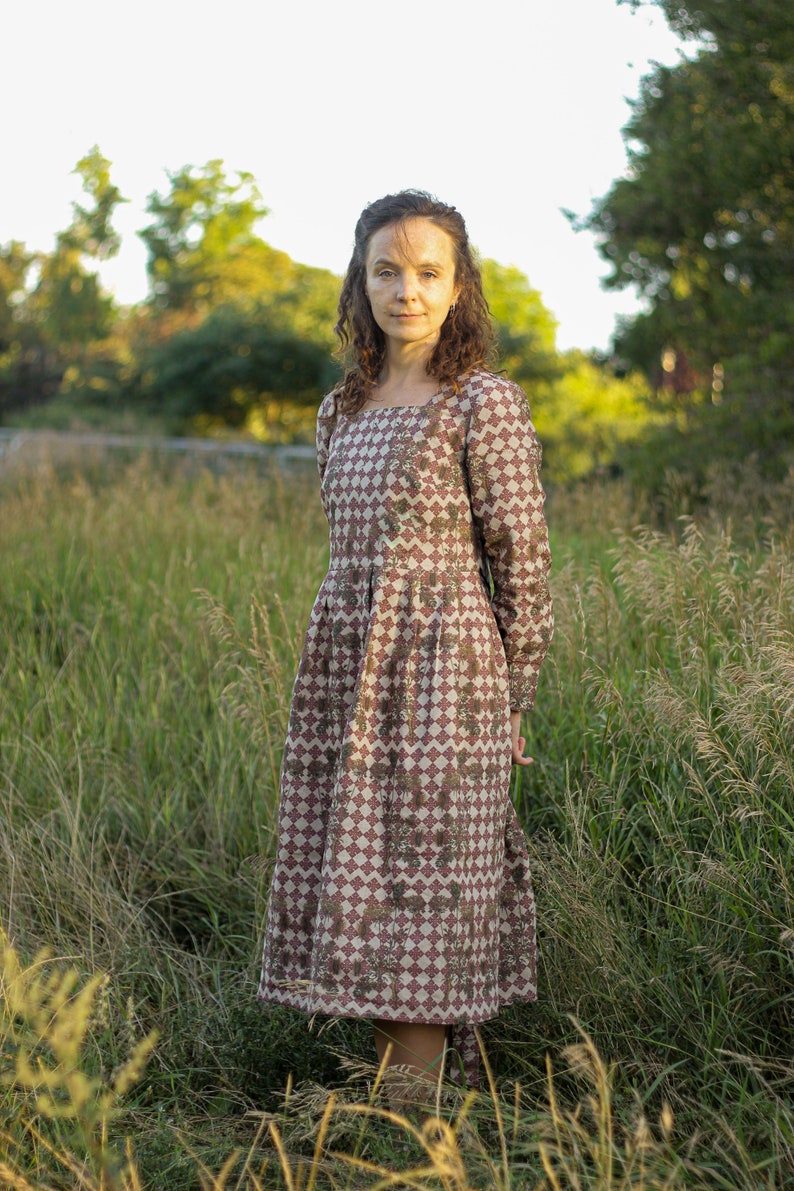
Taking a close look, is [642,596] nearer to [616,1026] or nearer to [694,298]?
[616,1026]

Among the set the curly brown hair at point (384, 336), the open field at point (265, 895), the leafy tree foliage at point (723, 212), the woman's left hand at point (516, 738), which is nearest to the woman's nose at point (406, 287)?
the curly brown hair at point (384, 336)

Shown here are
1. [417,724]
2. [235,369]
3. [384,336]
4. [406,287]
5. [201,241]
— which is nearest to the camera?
[417,724]

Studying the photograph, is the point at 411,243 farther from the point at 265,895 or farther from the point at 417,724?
the point at 265,895

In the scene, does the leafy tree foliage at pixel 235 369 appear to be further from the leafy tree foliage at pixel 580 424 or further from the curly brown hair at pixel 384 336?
the curly brown hair at pixel 384 336

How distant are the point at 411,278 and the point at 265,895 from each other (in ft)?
5.90

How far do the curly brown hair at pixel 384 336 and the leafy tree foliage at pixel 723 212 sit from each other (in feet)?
17.4

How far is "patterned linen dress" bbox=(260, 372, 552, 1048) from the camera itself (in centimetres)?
261

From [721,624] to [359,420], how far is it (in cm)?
150

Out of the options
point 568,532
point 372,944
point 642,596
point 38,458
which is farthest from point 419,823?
point 38,458

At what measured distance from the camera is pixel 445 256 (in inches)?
114

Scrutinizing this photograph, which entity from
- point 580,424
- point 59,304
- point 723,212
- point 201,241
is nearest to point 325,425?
point 723,212

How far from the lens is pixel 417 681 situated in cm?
268

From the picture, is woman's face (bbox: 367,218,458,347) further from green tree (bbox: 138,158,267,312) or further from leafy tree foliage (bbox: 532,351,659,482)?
green tree (bbox: 138,158,267,312)

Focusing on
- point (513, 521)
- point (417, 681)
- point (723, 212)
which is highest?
point (723, 212)
